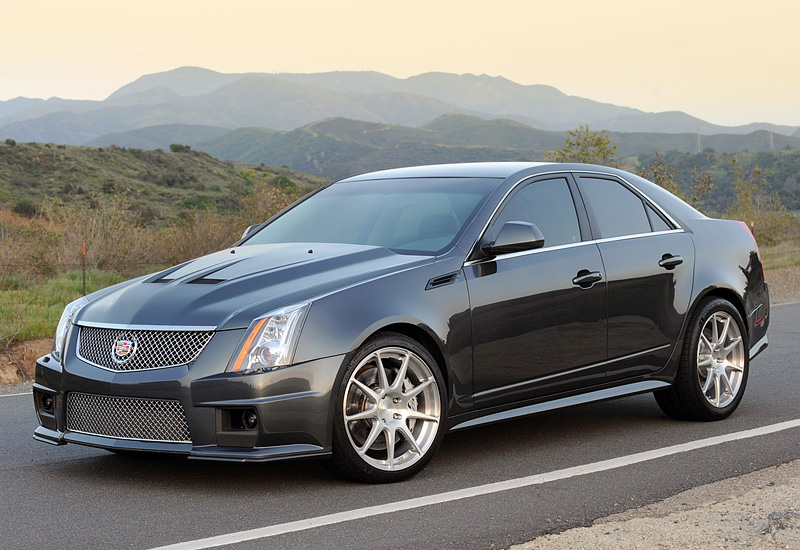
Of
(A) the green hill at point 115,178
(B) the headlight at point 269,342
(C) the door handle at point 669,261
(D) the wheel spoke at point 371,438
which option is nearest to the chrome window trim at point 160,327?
(B) the headlight at point 269,342

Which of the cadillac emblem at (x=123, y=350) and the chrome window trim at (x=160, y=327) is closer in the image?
the chrome window trim at (x=160, y=327)

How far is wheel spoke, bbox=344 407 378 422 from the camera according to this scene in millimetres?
5078

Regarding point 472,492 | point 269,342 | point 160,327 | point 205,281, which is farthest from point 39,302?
point 472,492

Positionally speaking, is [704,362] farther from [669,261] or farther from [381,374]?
[381,374]

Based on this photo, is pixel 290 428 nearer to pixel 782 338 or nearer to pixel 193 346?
pixel 193 346

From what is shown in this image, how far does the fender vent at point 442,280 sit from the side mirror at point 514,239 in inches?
10.8

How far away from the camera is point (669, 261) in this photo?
6.73m

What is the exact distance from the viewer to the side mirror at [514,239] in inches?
222

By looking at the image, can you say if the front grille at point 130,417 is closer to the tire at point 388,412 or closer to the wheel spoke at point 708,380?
the tire at point 388,412

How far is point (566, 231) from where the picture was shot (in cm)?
632

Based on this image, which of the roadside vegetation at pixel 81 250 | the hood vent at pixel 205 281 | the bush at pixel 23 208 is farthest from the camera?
the bush at pixel 23 208

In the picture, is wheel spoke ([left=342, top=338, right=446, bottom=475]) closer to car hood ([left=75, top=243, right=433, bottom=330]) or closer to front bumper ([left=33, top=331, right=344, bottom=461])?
front bumper ([left=33, top=331, right=344, bottom=461])

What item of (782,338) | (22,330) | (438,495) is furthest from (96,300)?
(782,338)

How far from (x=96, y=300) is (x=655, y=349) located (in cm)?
347
